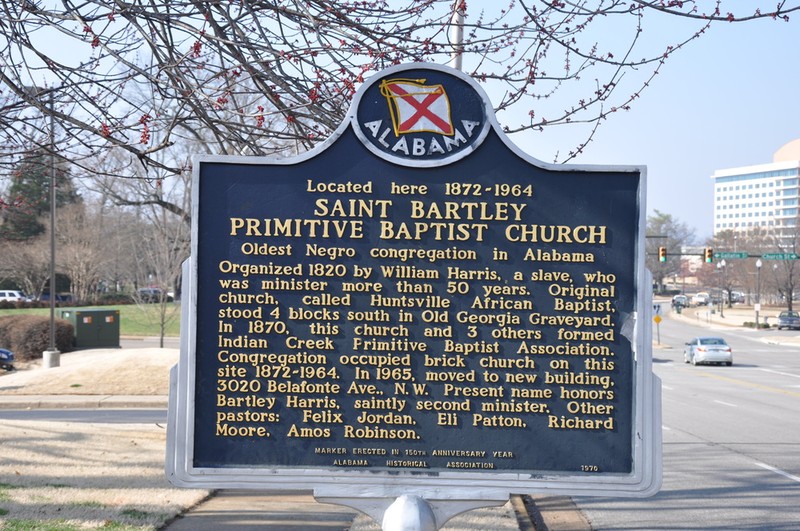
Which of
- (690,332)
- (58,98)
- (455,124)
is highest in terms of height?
(58,98)

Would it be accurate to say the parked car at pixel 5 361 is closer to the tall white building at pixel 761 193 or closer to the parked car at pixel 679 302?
the parked car at pixel 679 302

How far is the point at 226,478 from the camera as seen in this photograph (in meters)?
4.72

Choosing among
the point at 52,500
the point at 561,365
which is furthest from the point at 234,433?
the point at 52,500

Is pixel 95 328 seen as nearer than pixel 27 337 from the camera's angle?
No

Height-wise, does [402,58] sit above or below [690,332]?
above

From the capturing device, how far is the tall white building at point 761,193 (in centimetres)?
16325

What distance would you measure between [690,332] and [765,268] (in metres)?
26.9

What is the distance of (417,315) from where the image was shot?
4.80 meters

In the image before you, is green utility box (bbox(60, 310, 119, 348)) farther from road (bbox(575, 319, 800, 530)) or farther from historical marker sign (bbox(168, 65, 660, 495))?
historical marker sign (bbox(168, 65, 660, 495))

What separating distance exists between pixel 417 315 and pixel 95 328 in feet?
101

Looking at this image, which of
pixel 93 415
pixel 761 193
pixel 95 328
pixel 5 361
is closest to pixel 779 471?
pixel 93 415

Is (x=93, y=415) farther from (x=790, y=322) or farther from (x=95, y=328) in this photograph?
(x=790, y=322)

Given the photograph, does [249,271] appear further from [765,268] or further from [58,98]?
[765,268]

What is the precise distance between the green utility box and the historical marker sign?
30030 millimetres
